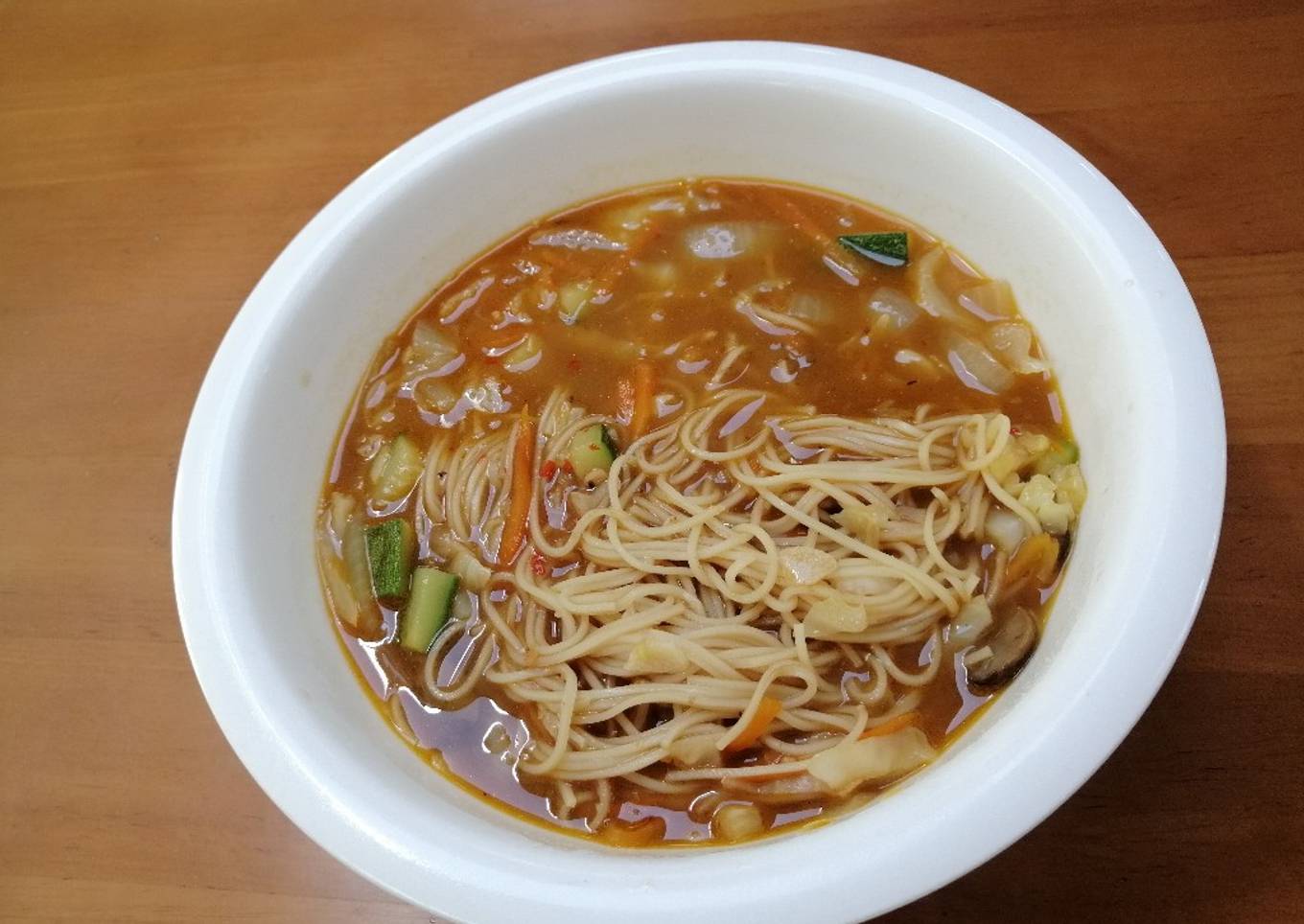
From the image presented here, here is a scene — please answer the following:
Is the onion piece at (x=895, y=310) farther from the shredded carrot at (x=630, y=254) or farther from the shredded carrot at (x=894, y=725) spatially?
the shredded carrot at (x=894, y=725)

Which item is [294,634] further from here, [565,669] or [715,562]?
[715,562]

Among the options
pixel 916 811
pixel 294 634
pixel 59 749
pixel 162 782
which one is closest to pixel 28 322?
pixel 59 749

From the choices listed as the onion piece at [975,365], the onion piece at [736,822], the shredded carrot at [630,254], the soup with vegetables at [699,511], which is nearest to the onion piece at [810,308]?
the soup with vegetables at [699,511]

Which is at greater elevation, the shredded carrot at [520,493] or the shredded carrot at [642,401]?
the shredded carrot at [642,401]

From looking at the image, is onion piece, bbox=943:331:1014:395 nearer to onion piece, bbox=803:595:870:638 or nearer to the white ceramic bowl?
the white ceramic bowl

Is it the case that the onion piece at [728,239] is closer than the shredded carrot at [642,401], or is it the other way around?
the shredded carrot at [642,401]

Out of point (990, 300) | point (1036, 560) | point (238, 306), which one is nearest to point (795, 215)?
point (990, 300)
